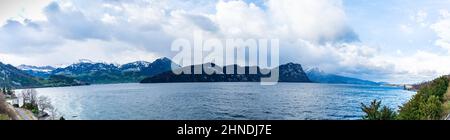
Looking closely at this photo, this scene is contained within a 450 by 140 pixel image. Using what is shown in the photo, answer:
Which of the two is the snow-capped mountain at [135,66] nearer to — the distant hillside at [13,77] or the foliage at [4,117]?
the distant hillside at [13,77]

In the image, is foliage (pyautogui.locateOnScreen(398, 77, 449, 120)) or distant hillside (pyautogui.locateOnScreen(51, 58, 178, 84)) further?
distant hillside (pyautogui.locateOnScreen(51, 58, 178, 84))

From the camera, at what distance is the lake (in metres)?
4.96

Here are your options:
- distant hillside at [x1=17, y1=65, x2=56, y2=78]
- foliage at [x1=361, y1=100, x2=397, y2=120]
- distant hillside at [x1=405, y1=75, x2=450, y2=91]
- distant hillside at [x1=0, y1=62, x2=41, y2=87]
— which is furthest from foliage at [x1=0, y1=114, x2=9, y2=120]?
distant hillside at [x1=405, y1=75, x2=450, y2=91]

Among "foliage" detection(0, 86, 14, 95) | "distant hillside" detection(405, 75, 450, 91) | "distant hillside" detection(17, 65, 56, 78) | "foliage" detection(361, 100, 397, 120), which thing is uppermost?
"distant hillside" detection(17, 65, 56, 78)

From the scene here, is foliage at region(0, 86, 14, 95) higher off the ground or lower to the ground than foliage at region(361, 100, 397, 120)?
higher

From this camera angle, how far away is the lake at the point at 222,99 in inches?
195

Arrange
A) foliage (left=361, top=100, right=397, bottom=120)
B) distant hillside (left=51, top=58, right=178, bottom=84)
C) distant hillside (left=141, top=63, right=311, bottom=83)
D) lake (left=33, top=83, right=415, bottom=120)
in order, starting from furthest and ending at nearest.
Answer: lake (left=33, top=83, right=415, bottom=120)
distant hillside (left=51, top=58, right=178, bottom=84)
foliage (left=361, top=100, right=397, bottom=120)
distant hillside (left=141, top=63, right=311, bottom=83)

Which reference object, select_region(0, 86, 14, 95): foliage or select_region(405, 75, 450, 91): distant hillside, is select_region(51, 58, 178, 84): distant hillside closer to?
select_region(0, 86, 14, 95): foliage

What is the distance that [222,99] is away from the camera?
6645 millimetres
